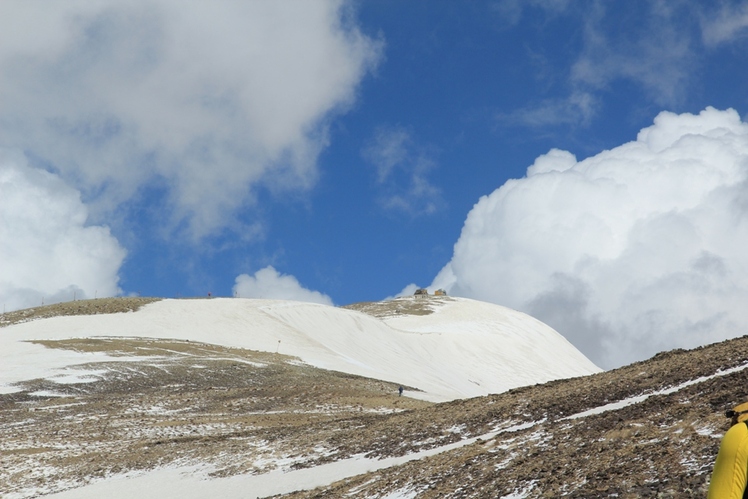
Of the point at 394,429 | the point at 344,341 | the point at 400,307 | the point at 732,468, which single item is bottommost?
the point at 732,468

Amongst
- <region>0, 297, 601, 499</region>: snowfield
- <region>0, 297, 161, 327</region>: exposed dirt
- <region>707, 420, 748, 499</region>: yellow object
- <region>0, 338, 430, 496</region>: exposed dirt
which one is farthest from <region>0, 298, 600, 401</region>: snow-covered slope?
<region>707, 420, 748, 499</region>: yellow object

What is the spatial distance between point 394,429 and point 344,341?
59.2 meters

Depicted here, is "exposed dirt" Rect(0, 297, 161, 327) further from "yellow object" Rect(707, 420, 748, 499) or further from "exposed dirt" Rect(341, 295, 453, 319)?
"yellow object" Rect(707, 420, 748, 499)

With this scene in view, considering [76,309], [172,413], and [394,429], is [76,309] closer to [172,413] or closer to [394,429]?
[172,413]

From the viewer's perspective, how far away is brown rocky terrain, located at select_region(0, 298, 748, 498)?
14805mm

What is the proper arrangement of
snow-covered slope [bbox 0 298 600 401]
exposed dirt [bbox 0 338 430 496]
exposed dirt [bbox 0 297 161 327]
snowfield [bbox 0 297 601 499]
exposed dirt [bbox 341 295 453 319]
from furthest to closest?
exposed dirt [bbox 341 295 453 319], exposed dirt [bbox 0 297 161 327], snow-covered slope [bbox 0 298 600 401], exposed dirt [bbox 0 338 430 496], snowfield [bbox 0 297 601 499]

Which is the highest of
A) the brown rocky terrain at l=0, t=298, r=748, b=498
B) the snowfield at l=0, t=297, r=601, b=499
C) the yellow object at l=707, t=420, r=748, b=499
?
the snowfield at l=0, t=297, r=601, b=499

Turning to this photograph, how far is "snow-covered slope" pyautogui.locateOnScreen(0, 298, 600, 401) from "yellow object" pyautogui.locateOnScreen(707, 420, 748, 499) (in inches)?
1939

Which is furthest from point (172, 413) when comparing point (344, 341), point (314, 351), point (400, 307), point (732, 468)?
point (400, 307)

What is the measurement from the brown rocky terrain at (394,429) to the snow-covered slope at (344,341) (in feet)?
34.2

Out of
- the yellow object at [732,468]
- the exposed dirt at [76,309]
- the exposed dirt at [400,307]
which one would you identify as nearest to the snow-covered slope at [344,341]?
the exposed dirt at [76,309]

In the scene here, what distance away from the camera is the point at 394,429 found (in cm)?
2670

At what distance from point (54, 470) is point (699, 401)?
2309 cm

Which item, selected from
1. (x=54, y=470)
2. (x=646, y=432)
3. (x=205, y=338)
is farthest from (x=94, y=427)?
(x=205, y=338)
